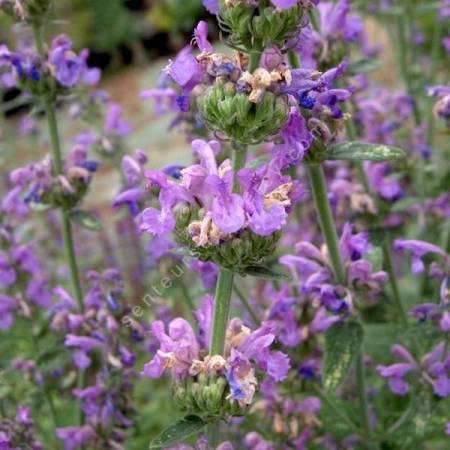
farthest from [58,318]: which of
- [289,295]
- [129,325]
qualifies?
[289,295]

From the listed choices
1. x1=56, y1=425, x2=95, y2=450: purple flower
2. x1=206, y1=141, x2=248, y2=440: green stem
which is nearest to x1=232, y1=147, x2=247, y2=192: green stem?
x1=206, y1=141, x2=248, y2=440: green stem

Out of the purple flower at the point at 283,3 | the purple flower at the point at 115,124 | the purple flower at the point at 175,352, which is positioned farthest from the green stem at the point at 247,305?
the purple flower at the point at 115,124

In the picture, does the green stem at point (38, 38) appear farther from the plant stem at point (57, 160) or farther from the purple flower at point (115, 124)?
the purple flower at point (115, 124)

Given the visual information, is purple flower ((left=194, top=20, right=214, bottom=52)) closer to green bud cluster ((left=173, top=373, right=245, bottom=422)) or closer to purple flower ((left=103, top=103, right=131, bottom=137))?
green bud cluster ((left=173, top=373, right=245, bottom=422))

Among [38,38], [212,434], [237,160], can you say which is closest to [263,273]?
[237,160]

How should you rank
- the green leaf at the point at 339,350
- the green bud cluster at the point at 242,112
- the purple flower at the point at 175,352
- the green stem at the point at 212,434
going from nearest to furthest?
the green bud cluster at the point at 242,112, the purple flower at the point at 175,352, the green stem at the point at 212,434, the green leaf at the point at 339,350

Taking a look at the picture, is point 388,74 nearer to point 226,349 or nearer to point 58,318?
point 58,318

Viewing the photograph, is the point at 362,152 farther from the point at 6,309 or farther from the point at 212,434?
the point at 6,309
